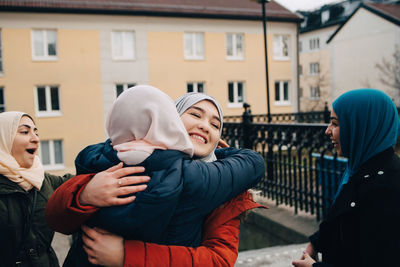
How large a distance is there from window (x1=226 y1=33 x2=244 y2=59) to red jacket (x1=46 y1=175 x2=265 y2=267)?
77.4 ft

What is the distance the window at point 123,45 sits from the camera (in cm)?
2191

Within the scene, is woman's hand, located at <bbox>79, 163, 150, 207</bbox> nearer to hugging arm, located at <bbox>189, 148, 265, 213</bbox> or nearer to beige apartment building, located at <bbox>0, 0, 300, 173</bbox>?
hugging arm, located at <bbox>189, 148, 265, 213</bbox>

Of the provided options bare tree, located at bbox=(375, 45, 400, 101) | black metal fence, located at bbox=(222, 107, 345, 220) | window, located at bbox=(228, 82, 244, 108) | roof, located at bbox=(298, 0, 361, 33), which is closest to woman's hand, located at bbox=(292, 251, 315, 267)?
black metal fence, located at bbox=(222, 107, 345, 220)

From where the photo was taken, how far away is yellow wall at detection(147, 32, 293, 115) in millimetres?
22406

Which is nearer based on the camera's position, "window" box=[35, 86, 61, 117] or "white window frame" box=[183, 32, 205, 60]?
"window" box=[35, 86, 61, 117]

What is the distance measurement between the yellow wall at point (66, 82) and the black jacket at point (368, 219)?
66.6 feet

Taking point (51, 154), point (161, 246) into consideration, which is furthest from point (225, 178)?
point (51, 154)

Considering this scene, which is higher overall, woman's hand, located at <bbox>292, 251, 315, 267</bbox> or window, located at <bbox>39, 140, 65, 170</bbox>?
woman's hand, located at <bbox>292, 251, 315, 267</bbox>

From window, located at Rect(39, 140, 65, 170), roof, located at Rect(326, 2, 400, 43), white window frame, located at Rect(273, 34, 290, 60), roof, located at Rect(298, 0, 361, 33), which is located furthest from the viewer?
roof, located at Rect(298, 0, 361, 33)

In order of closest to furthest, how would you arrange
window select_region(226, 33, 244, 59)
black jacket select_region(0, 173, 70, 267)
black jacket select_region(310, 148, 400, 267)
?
black jacket select_region(310, 148, 400, 267) < black jacket select_region(0, 173, 70, 267) < window select_region(226, 33, 244, 59)

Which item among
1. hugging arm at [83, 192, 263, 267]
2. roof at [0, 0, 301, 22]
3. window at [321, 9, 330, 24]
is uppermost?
window at [321, 9, 330, 24]

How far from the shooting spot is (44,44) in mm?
20594

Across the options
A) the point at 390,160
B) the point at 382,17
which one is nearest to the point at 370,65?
the point at 382,17

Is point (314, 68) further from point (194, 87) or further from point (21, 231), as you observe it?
point (21, 231)
